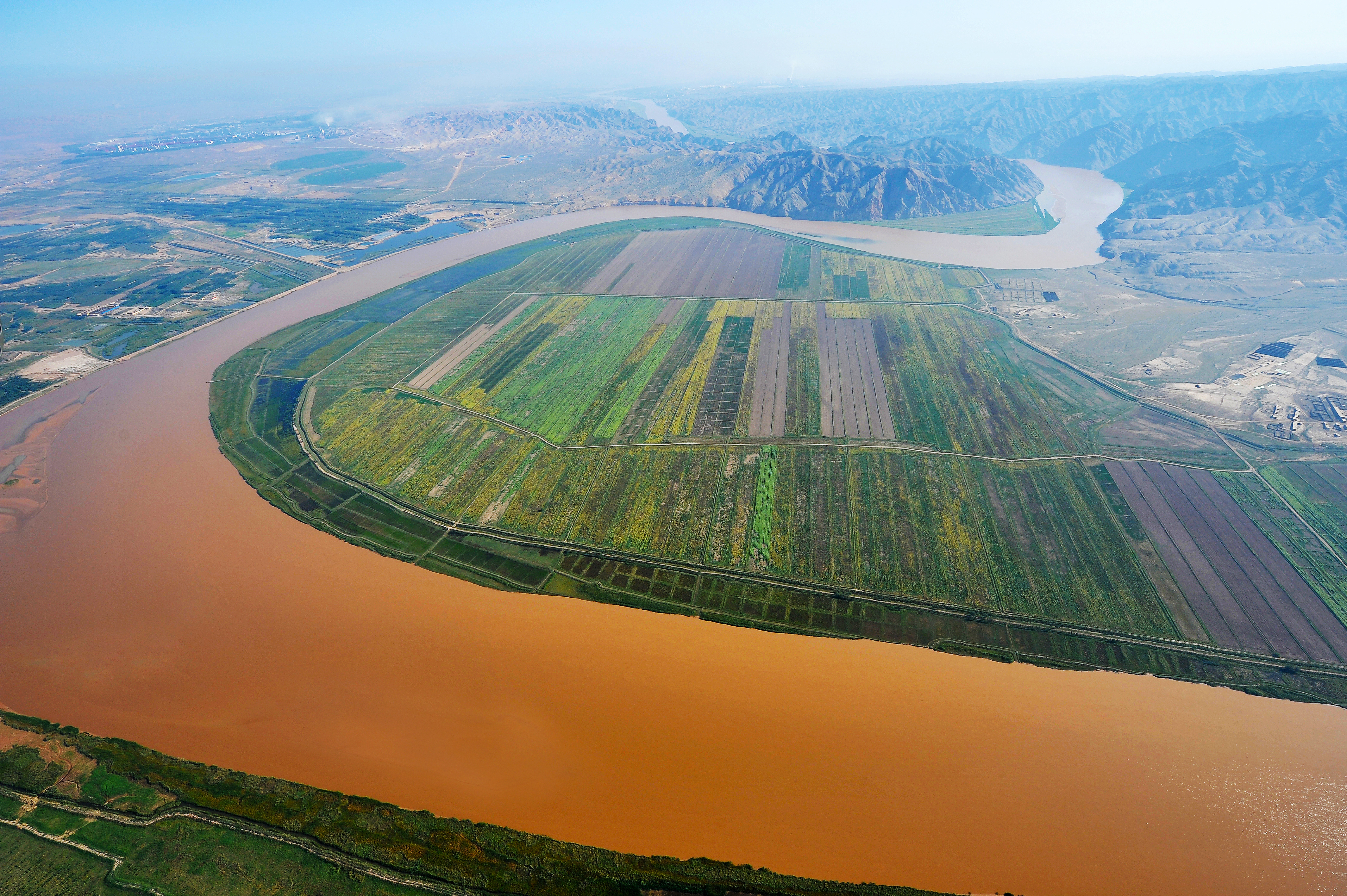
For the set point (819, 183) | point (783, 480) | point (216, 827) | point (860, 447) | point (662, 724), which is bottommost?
point (216, 827)


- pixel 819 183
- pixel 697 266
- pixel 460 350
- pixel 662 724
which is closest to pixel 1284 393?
pixel 662 724

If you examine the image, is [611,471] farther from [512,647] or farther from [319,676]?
[319,676]

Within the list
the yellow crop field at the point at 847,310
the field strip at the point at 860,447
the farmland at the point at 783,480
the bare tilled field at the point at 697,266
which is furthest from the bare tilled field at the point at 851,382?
the bare tilled field at the point at 697,266

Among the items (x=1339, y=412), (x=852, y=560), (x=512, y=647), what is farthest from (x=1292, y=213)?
(x=512, y=647)

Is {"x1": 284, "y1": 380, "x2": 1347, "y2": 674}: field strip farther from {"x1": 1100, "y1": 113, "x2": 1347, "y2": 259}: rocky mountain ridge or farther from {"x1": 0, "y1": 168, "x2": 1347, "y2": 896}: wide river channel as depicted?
{"x1": 1100, "y1": 113, "x2": 1347, "y2": 259}: rocky mountain ridge

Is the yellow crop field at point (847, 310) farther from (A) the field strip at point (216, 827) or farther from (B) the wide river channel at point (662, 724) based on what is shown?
(A) the field strip at point (216, 827)

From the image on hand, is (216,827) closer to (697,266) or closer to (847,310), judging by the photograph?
(847,310)
